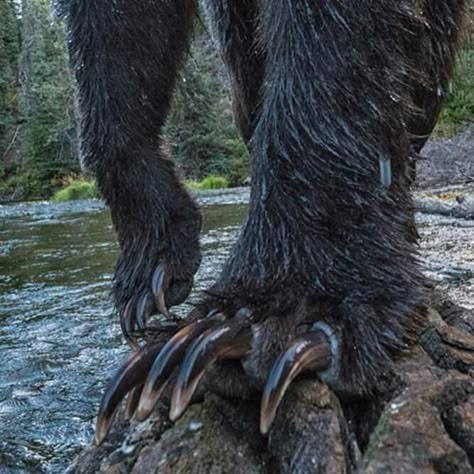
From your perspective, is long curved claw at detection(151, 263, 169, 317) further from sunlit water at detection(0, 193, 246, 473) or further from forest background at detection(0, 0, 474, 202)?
forest background at detection(0, 0, 474, 202)

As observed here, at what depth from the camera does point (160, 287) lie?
6.24ft

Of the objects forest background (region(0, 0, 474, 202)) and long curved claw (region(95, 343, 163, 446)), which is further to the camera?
forest background (region(0, 0, 474, 202))

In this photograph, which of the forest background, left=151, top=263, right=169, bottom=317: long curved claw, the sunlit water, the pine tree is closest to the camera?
the sunlit water

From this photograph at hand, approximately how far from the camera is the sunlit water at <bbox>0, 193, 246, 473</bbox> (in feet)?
5.15

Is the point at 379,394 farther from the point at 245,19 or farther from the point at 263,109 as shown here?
the point at 245,19

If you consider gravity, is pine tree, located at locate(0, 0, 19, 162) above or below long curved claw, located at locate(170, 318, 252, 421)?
above

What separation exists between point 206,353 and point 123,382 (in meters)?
0.14

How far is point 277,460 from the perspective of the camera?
1.09m

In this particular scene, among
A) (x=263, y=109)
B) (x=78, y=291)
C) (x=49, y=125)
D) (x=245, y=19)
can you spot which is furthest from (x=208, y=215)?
(x=49, y=125)

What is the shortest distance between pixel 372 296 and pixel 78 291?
2109 millimetres

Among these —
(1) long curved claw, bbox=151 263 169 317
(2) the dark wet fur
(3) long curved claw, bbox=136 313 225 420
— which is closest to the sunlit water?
(1) long curved claw, bbox=151 263 169 317

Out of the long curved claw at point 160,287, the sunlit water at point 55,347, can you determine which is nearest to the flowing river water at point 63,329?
the sunlit water at point 55,347

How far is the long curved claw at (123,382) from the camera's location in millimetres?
1111

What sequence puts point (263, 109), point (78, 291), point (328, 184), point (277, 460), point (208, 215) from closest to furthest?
point (277, 460) → point (328, 184) → point (263, 109) → point (78, 291) → point (208, 215)
